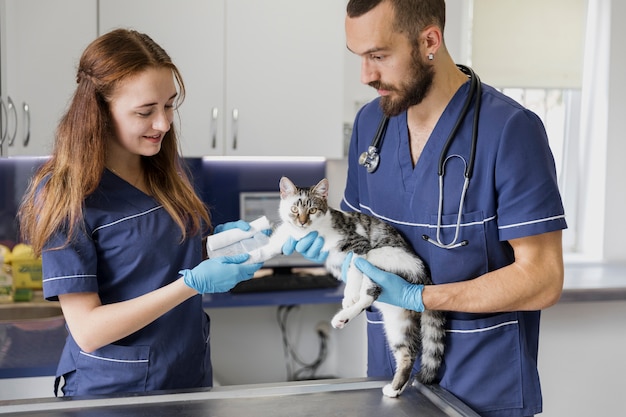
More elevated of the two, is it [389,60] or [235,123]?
[389,60]

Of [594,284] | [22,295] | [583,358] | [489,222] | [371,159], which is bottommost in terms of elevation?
[583,358]

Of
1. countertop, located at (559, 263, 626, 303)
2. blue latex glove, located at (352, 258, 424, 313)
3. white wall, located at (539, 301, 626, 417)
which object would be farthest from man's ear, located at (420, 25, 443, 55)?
white wall, located at (539, 301, 626, 417)

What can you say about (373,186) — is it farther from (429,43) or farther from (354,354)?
(354,354)

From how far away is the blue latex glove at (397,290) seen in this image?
1566 millimetres

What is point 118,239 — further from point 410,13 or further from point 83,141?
point 410,13

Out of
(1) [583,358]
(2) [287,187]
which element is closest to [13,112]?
(2) [287,187]

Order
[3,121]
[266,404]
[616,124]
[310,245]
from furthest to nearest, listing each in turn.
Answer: [616,124], [3,121], [310,245], [266,404]

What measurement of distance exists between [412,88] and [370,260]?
1.37ft

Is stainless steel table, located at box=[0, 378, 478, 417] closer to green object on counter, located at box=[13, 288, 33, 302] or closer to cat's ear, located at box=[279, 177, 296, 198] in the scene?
cat's ear, located at box=[279, 177, 296, 198]

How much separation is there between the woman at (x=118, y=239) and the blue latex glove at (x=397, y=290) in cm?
30

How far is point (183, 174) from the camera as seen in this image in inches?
75.6

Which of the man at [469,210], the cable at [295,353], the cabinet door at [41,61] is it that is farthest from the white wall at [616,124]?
the cabinet door at [41,61]

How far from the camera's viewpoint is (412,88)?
5.49ft

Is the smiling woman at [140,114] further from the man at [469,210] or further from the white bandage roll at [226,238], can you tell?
the man at [469,210]
